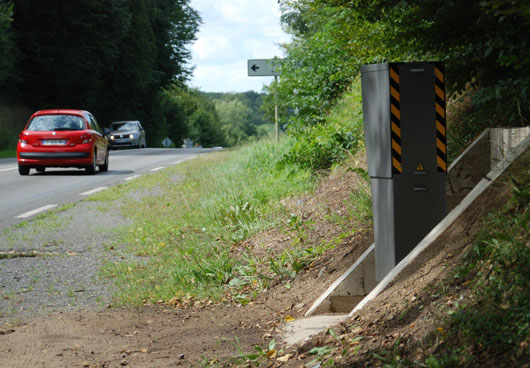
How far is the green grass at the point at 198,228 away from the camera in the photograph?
6.49 metres

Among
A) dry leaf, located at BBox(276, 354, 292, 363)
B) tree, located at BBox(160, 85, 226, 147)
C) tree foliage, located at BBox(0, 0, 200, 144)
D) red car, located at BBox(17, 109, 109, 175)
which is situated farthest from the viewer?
tree, located at BBox(160, 85, 226, 147)

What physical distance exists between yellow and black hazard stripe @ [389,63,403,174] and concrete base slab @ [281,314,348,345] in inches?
43.7

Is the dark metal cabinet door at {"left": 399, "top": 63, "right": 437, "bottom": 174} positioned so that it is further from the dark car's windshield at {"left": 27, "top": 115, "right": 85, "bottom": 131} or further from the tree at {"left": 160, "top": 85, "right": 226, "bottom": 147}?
the tree at {"left": 160, "top": 85, "right": 226, "bottom": 147}

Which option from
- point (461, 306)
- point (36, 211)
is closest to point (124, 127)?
point (36, 211)

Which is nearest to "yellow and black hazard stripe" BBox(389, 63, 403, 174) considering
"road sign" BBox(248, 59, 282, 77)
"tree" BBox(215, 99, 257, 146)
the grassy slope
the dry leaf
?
the grassy slope

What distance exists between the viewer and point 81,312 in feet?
18.6

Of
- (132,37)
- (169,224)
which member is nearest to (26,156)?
(169,224)

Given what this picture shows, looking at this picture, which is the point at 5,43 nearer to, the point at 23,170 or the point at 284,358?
the point at 23,170

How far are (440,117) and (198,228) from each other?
5.13 m

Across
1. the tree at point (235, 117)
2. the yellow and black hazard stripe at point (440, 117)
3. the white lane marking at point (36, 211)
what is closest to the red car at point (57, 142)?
the white lane marking at point (36, 211)

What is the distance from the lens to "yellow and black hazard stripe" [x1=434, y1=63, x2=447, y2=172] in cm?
496

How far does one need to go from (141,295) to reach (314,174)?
224 inches

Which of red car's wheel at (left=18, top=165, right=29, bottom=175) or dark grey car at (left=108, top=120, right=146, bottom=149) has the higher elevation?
dark grey car at (left=108, top=120, right=146, bottom=149)

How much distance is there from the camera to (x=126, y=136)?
43.0 meters
